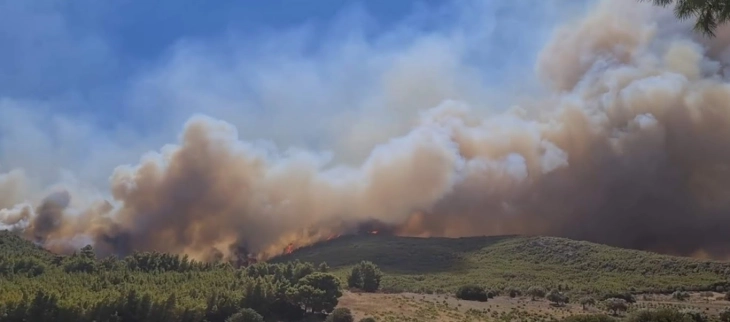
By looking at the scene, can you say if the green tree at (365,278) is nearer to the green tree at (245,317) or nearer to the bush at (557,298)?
the bush at (557,298)

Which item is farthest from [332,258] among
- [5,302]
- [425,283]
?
[5,302]

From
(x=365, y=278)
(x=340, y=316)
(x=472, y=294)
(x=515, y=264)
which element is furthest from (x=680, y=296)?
(x=340, y=316)

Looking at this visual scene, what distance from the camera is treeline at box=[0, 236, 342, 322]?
61.3 m

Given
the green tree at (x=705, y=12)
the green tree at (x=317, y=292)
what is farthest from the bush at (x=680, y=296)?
the green tree at (x=705, y=12)

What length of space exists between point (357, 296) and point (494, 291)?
26.0m

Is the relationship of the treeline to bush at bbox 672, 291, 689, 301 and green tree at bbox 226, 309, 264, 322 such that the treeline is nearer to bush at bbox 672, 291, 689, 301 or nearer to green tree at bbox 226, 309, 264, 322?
green tree at bbox 226, 309, 264, 322

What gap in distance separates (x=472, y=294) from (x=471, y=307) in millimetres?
8553

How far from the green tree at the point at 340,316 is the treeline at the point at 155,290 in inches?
213

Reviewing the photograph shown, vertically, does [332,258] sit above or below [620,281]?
above

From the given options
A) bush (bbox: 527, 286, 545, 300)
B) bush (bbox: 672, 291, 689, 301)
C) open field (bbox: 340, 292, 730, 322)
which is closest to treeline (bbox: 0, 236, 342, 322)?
open field (bbox: 340, 292, 730, 322)

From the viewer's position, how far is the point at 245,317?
213 feet

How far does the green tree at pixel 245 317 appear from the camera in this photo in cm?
6456

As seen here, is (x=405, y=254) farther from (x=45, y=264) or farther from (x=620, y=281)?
(x=45, y=264)

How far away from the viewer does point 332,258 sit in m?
148
